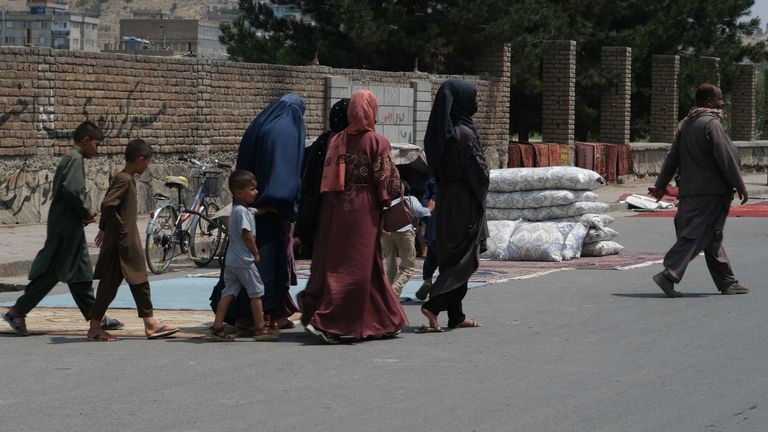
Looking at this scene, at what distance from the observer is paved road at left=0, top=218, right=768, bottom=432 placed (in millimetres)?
6895

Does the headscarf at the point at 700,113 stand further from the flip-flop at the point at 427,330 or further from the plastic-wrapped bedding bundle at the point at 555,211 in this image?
the plastic-wrapped bedding bundle at the point at 555,211

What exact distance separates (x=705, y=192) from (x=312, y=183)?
154 inches

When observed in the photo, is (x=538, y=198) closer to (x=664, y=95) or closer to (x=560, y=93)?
(x=560, y=93)

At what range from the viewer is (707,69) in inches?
1572

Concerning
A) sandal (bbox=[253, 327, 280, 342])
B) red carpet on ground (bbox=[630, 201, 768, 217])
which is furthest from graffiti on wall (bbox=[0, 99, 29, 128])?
red carpet on ground (bbox=[630, 201, 768, 217])

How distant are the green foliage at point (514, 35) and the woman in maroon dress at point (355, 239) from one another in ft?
66.7

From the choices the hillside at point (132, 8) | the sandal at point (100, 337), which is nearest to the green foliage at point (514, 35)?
the sandal at point (100, 337)

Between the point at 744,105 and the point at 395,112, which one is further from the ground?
the point at 744,105

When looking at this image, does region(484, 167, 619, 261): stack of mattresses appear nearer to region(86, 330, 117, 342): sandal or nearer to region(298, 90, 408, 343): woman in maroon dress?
region(298, 90, 408, 343): woman in maroon dress

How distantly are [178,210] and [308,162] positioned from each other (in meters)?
6.11

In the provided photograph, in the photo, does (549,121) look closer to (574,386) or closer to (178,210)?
(178,210)

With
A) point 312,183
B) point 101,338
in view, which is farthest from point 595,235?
point 101,338

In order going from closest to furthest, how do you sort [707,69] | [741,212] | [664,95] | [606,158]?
[741,212] → [606,158] → [664,95] → [707,69]

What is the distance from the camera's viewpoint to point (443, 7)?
3156 centimetres
